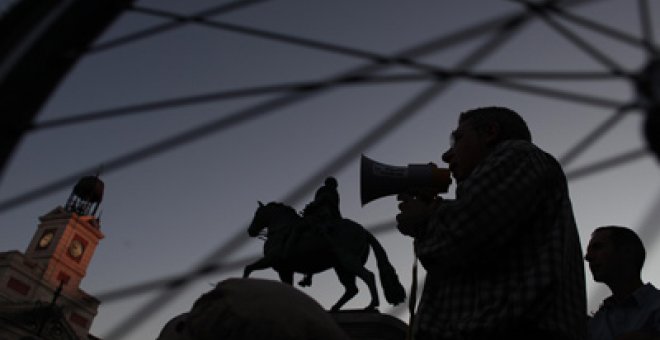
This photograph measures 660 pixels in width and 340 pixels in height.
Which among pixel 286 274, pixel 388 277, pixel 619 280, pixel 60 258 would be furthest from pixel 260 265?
pixel 60 258

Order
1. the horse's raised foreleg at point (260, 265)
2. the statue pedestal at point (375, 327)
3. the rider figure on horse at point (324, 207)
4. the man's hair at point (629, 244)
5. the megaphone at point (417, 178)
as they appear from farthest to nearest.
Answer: the rider figure on horse at point (324, 207)
the horse's raised foreleg at point (260, 265)
the statue pedestal at point (375, 327)
the man's hair at point (629, 244)
the megaphone at point (417, 178)

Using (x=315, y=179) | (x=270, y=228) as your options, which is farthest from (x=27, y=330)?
(x=315, y=179)

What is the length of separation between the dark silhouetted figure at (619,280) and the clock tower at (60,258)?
3556 centimetres

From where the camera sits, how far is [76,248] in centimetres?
4253

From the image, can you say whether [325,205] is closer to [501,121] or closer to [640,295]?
[640,295]

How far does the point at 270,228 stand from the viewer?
7.20 metres

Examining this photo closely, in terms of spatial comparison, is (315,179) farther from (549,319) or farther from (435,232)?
(549,319)

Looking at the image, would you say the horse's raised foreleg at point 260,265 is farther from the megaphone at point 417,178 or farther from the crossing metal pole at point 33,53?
the crossing metal pole at point 33,53

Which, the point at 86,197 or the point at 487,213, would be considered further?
the point at 86,197

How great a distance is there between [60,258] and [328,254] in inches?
1581

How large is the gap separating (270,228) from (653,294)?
5.55 meters

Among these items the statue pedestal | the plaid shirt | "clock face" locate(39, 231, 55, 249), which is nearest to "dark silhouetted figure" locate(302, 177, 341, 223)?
the statue pedestal

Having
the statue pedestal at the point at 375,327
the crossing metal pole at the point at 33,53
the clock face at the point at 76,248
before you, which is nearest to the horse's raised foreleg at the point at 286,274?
the statue pedestal at the point at 375,327

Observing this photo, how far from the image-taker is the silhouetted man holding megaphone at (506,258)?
1.08m
